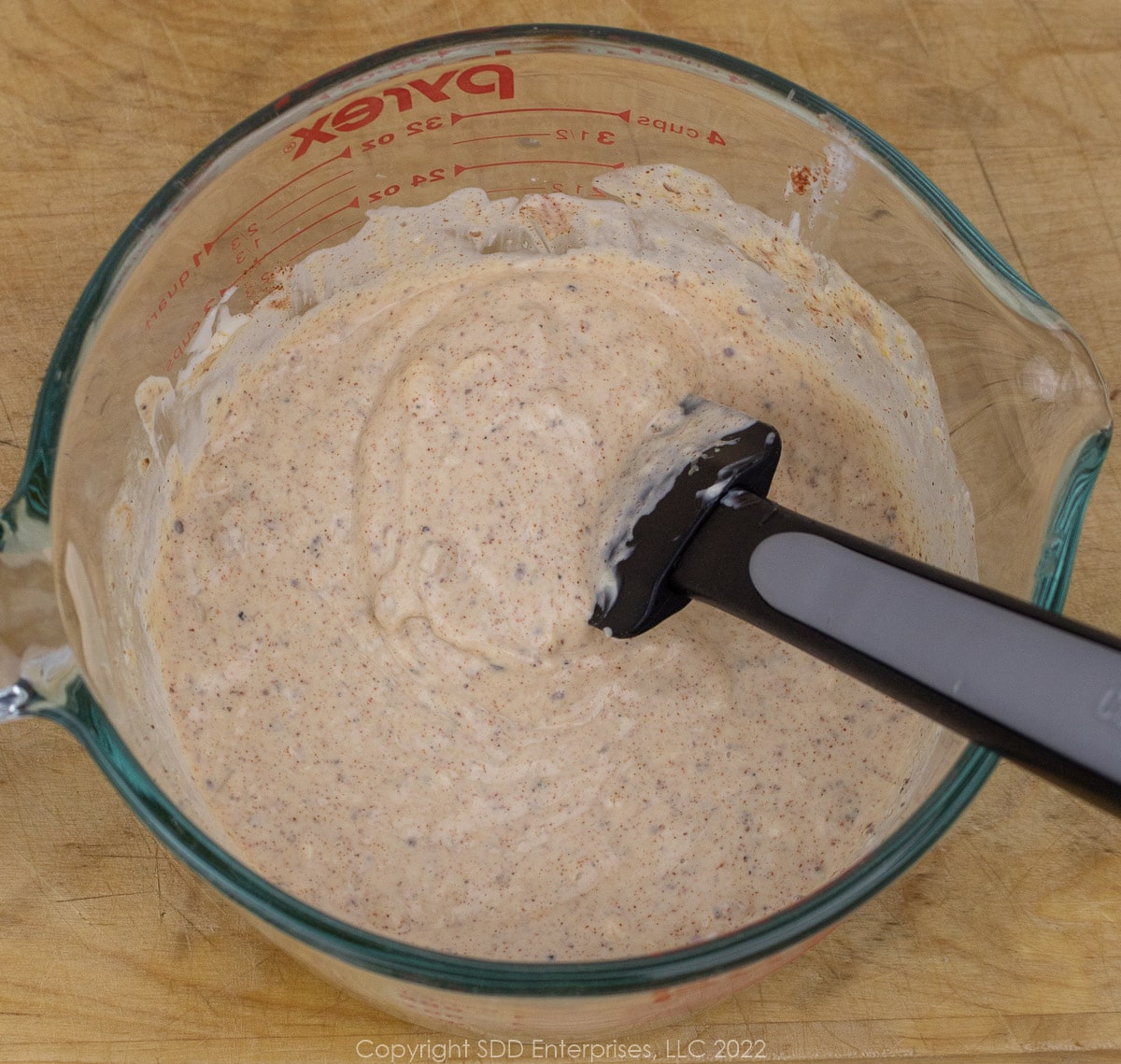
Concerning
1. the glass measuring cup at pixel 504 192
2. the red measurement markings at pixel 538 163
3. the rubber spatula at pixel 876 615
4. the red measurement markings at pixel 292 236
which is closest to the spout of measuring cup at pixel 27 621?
the glass measuring cup at pixel 504 192

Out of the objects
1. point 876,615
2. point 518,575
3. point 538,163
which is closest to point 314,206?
point 538,163

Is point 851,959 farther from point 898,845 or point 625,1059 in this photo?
point 898,845

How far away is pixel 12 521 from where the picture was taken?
3.15 ft

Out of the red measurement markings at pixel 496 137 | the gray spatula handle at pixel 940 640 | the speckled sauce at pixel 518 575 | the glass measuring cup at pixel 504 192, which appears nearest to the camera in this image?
the gray spatula handle at pixel 940 640

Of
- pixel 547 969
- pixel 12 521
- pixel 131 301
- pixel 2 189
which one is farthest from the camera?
pixel 2 189

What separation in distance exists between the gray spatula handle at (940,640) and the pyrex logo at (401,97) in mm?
549

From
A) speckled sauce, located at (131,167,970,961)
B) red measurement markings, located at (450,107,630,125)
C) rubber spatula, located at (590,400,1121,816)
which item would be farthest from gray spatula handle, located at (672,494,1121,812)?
red measurement markings, located at (450,107,630,125)

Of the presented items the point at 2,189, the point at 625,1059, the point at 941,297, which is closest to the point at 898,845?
the point at 625,1059

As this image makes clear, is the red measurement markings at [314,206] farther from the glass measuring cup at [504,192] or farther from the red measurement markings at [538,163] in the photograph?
the red measurement markings at [538,163]

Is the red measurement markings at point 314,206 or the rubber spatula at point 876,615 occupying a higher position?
the red measurement markings at point 314,206

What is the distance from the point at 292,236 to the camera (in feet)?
4.32

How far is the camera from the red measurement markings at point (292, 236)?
1.29 metres

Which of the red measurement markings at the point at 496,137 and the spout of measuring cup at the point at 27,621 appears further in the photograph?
the red measurement markings at the point at 496,137

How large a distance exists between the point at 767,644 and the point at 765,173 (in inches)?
20.6
